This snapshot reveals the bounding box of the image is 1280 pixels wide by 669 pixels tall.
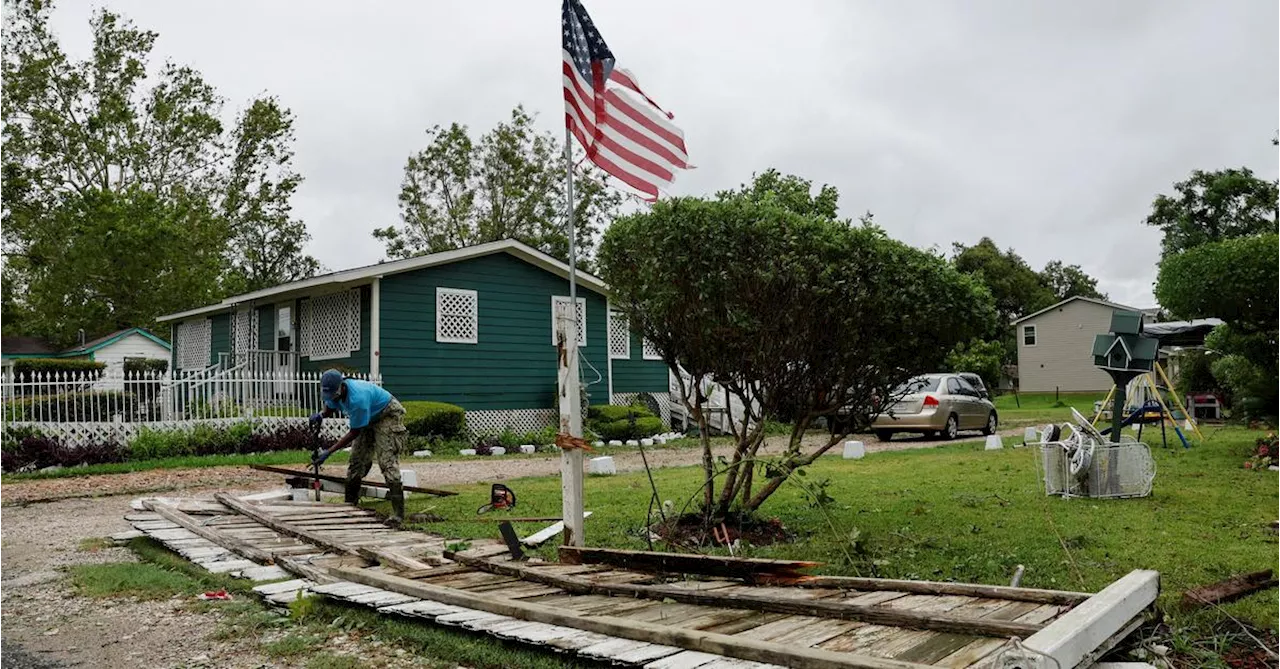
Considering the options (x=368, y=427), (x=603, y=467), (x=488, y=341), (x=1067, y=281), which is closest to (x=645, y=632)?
(x=368, y=427)

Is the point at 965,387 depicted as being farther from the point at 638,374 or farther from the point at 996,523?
the point at 996,523

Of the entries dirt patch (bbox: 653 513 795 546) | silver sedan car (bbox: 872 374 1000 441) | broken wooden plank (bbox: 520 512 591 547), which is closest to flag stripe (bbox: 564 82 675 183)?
dirt patch (bbox: 653 513 795 546)

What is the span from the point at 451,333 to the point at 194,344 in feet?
41.5

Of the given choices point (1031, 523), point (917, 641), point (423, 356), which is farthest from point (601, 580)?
point (423, 356)

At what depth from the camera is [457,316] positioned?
2192 centimetres

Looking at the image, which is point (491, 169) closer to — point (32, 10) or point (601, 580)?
point (32, 10)

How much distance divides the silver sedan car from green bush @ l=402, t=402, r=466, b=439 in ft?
29.2

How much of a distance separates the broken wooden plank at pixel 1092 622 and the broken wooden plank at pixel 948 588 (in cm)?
25

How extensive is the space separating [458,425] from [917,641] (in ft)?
55.3

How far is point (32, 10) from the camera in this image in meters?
35.0

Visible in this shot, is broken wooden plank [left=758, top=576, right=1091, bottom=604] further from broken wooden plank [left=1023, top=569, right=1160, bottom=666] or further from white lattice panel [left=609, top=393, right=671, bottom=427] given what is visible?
white lattice panel [left=609, top=393, right=671, bottom=427]

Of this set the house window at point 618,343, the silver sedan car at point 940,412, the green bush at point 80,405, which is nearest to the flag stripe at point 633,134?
the green bush at point 80,405

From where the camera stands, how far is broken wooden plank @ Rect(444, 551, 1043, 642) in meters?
4.07

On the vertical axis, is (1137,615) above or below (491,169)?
below
